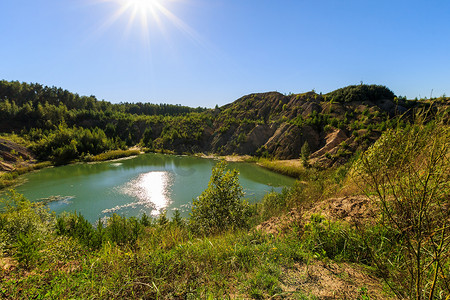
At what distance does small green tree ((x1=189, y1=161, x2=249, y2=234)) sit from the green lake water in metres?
8.06

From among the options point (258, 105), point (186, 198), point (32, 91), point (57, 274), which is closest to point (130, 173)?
point (186, 198)

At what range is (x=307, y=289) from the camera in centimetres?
294

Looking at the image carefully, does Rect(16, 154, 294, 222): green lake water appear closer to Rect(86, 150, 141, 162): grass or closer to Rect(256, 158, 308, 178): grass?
Rect(256, 158, 308, 178): grass

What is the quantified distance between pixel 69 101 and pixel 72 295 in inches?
4063

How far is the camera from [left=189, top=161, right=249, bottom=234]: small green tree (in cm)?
825

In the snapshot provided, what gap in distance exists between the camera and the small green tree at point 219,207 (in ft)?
27.1

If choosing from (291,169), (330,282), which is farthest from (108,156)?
(330,282)

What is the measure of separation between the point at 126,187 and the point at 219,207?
18634 mm

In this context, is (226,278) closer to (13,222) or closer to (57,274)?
(57,274)

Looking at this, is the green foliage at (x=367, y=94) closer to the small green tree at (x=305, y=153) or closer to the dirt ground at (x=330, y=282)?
the small green tree at (x=305, y=153)

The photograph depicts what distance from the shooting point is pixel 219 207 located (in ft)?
28.1

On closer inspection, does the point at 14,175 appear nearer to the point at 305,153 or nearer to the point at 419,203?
the point at 419,203

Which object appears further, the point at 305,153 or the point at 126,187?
the point at 305,153

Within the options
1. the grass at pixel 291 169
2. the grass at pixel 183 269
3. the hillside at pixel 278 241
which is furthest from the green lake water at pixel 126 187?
the grass at pixel 183 269
